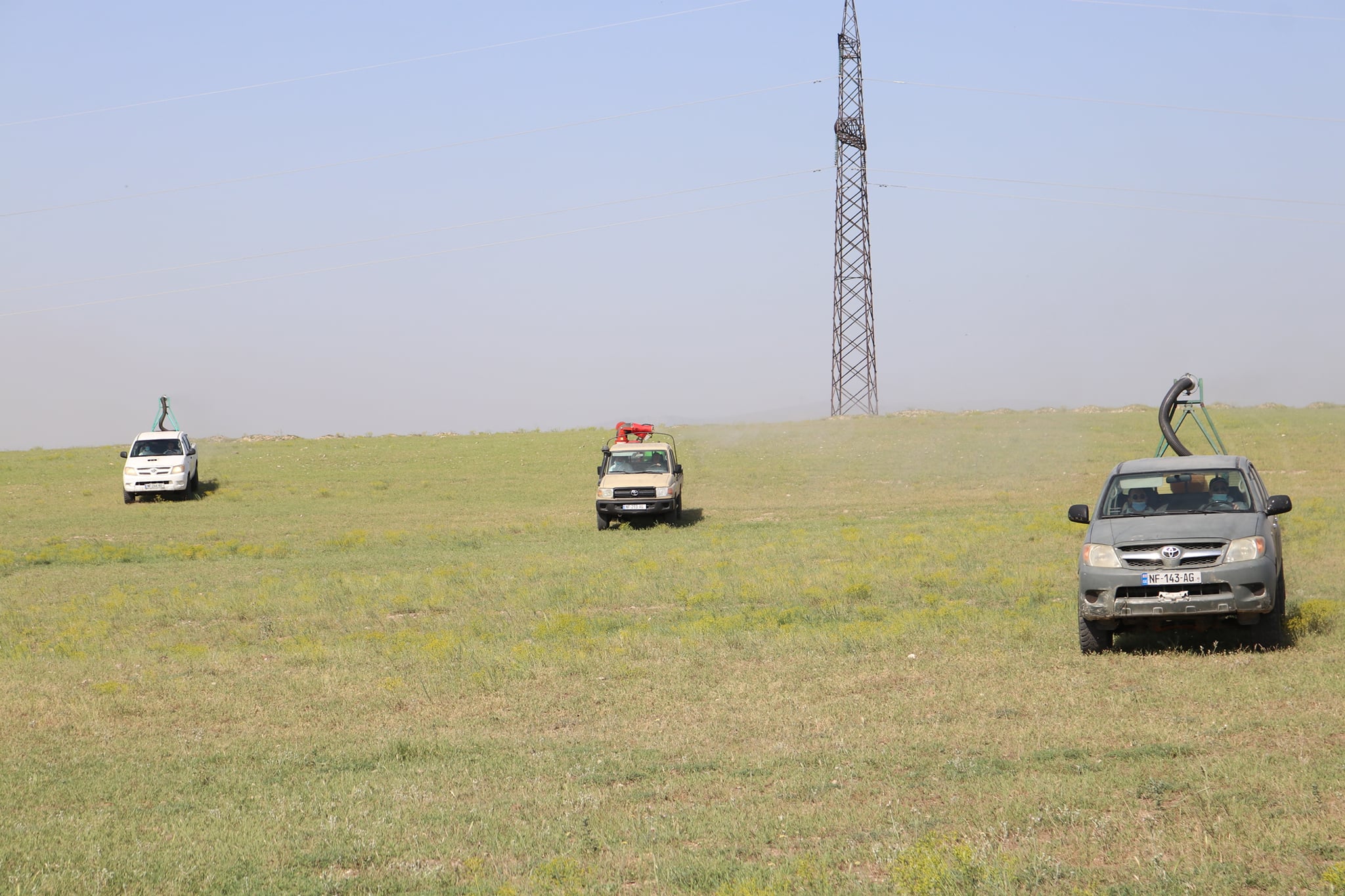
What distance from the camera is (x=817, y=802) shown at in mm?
6652

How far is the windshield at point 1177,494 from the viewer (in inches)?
460

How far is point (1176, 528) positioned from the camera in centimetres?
1085

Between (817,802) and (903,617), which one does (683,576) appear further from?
(817,802)

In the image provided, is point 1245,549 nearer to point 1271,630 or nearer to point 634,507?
point 1271,630

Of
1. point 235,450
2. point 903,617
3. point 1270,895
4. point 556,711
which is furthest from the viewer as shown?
point 235,450

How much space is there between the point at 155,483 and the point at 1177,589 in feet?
109

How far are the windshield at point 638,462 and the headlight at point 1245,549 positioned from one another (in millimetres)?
19374

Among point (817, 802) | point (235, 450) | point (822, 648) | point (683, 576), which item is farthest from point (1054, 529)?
point (235, 450)

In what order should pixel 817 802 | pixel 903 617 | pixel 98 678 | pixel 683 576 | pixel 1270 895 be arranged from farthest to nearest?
1. pixel 683 576
2. pixel 903 617
3. pixel 98 678
4. pixel 817 802
5. pixel 1270 895

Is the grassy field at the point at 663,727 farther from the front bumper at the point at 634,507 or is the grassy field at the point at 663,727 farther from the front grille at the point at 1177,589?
the front bumper at the point at 634,507

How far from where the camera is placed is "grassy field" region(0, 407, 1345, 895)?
18.8 feet

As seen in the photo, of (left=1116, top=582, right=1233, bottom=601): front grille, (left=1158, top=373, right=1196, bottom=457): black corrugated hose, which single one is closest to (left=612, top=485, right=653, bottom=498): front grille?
(left=1158, top=373, right=1196, bottom=457): black corrugated hose

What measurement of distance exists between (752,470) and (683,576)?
82.0ft

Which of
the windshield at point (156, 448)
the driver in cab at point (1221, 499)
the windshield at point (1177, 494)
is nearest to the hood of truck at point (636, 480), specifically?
the windshield at point (156, 448)
